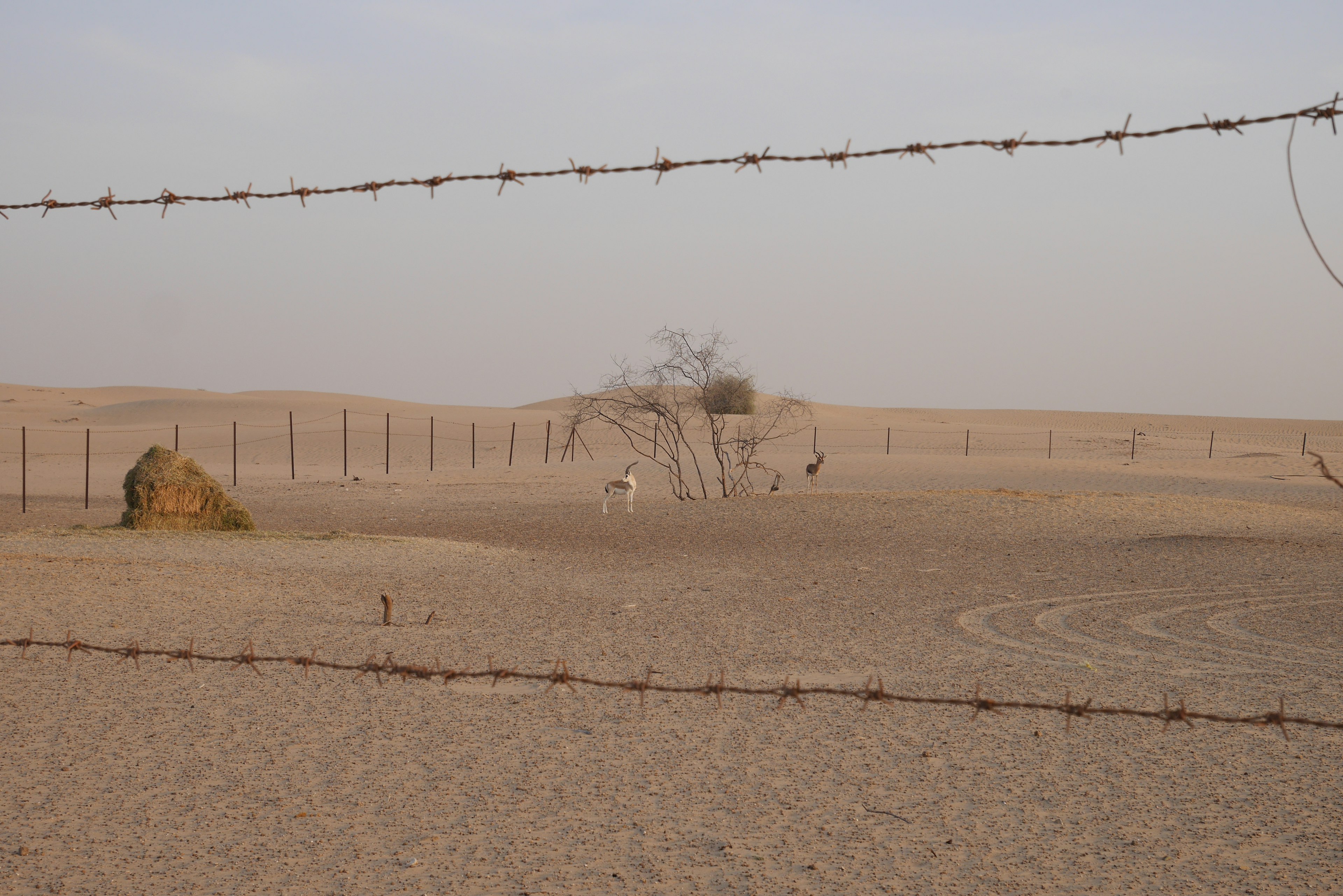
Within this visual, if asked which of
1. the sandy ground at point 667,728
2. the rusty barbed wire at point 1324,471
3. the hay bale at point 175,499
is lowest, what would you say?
the sandy ground at point 667,728

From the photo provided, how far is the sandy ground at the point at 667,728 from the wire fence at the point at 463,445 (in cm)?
2099

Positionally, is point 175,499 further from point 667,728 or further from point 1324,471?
point 1324,471

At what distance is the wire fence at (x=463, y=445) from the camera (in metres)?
39.2

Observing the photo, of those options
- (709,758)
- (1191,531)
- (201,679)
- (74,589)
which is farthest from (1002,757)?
(1191,531)

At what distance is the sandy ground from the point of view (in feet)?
14.5

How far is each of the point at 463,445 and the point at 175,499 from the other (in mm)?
32024

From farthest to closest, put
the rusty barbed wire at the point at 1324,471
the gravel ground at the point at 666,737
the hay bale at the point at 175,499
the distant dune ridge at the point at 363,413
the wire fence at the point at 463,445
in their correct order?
the distant dune ridge at the point at 363,413 → the wire fence at the point at 463,445 → the hay bale at the point at 175,499 → the gravel ground at the point at 666,737 → the rusty barbed wire at the point at 1324,471

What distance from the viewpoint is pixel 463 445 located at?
47719 mm

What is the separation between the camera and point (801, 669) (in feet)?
26.1

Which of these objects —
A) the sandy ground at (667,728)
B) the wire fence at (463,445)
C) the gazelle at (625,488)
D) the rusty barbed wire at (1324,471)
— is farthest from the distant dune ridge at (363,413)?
the rusty barbed wire at (1324,471)

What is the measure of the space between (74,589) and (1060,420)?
78.7 m

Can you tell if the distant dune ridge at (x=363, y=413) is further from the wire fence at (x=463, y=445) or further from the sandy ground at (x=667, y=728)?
the sandy ground at (x=667, y=728)

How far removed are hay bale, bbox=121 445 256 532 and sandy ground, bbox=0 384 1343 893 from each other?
3.22ft

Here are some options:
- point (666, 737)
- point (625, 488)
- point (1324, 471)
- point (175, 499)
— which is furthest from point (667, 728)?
point (625, 488)
